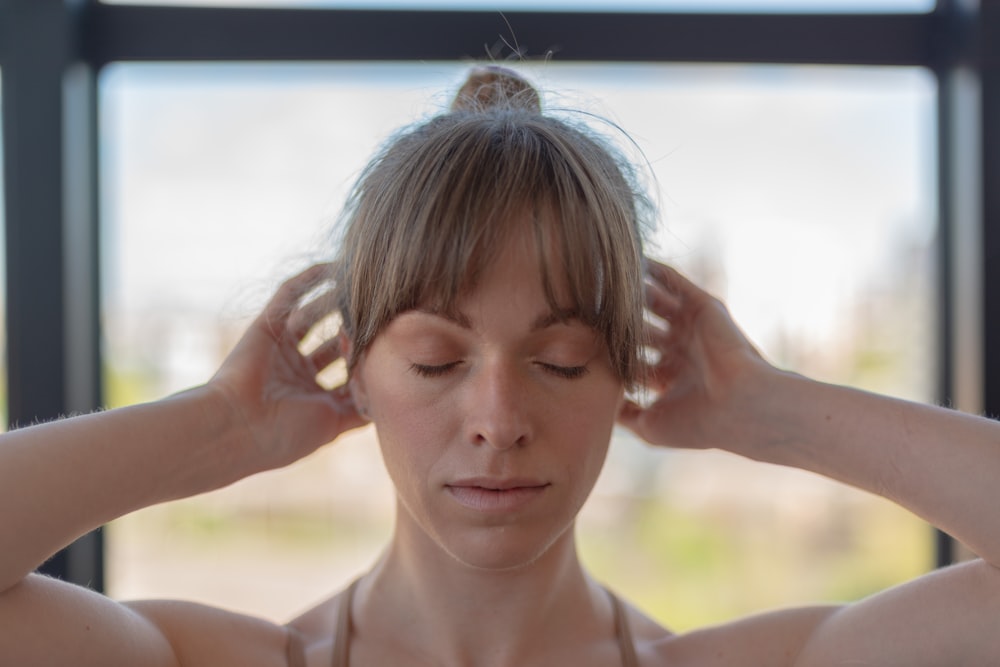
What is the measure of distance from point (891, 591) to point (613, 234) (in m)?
0.51

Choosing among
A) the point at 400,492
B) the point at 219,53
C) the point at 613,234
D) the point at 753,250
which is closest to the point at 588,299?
the point at 613,234

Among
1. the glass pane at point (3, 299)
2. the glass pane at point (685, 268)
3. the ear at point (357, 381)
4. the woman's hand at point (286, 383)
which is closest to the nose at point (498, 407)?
the ear at point (357, 381)

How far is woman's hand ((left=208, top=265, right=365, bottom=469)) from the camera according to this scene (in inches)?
42.4

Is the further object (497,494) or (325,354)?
(325,354)

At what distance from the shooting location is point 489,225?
92 cm

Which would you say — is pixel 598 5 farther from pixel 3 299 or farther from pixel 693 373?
pixel 3 299

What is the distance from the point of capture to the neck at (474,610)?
3.57 feet

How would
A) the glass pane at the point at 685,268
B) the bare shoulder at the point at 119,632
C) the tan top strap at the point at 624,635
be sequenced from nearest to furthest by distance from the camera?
1. the bare shoulder at the point at 119,632
2. the tan top strap at the point at 624,635
3. the glass pane at the point at 685,268

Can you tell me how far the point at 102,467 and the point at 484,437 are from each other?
1.32 ft

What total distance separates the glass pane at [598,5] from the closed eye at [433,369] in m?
0.80

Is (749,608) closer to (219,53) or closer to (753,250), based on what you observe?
(753,250)

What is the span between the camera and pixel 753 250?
1.60m

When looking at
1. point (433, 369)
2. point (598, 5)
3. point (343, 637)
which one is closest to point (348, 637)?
point (343, 637)

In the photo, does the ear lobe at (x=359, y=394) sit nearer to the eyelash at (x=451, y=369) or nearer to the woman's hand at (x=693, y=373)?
the eyelash at (x=451, y=369)
